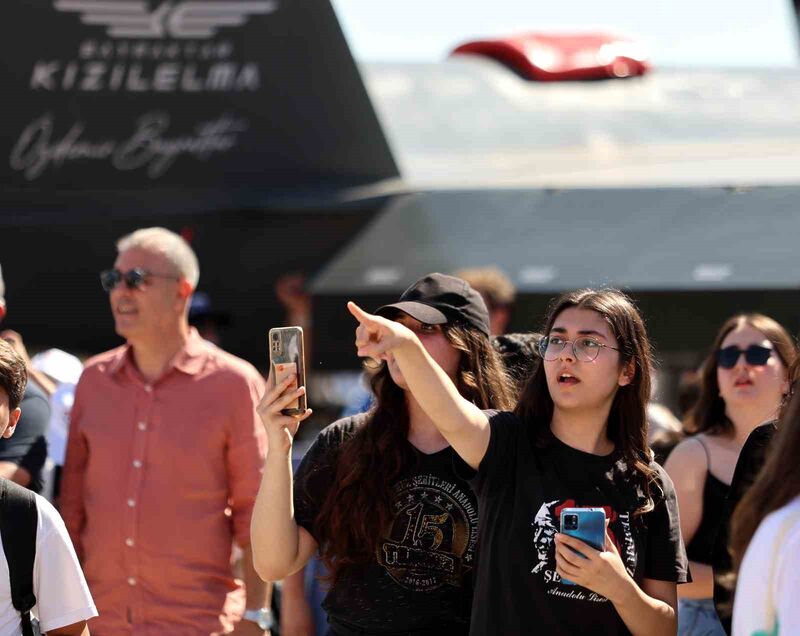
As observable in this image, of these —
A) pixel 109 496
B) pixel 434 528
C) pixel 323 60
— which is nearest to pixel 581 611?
pixel 434 528

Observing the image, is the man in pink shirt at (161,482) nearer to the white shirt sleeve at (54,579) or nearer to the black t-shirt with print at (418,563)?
the black t-shirt with print at (418,563)

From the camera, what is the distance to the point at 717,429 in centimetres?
415

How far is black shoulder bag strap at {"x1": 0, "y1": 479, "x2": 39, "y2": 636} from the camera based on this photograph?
2.71 meters

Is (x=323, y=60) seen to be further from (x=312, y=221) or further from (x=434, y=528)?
(x=434, y=528)

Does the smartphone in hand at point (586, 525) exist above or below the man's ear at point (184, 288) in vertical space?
below

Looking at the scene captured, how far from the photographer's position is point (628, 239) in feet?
26.0

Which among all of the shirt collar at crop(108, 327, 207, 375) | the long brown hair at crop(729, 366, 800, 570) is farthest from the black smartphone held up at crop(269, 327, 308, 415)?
the shirt collar at crop(108, 327, 207, 375)

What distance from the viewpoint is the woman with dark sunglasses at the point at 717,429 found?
153 inches

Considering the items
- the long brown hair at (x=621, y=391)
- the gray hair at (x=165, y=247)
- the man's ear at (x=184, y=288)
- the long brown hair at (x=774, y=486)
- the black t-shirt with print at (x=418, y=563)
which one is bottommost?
the black t-shirt with print at (x=418, y=563)

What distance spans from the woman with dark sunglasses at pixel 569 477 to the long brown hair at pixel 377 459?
0.34 meters

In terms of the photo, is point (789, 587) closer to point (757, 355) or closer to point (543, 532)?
point (543, 532)

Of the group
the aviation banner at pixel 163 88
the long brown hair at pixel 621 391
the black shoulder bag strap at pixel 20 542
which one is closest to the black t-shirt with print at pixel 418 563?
the long brown hair at pixel 621 391

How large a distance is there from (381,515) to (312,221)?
5080 millimetres

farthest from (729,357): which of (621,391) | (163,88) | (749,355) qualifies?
(163,88)
